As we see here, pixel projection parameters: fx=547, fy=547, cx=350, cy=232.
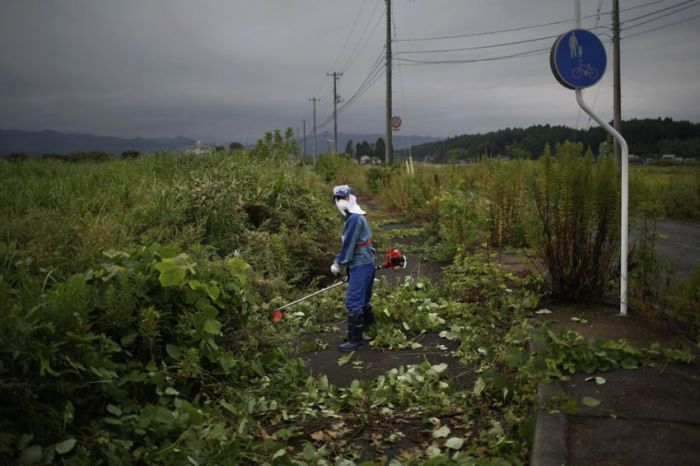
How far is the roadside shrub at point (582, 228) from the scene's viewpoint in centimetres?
596

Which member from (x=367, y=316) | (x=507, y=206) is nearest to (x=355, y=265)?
(x=367, y=316)

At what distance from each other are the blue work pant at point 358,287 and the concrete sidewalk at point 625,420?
2.45 metres

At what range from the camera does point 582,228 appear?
5.98 metres

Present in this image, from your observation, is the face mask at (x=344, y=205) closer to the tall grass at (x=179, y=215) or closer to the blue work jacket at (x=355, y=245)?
the blue work jacket at (x=355, y=245)

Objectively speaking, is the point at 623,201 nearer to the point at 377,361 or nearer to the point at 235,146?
the point at 377,361

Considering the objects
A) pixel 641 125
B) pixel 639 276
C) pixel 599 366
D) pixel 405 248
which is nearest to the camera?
pixel 599 366

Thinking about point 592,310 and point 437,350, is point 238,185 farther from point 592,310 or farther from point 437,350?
point 592,310

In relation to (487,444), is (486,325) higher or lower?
higher

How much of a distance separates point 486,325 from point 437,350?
611 mm

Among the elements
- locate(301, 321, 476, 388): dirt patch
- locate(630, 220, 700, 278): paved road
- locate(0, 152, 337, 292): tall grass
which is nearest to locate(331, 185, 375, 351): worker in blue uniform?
locate(301, 321, 476, 388): dirt patch

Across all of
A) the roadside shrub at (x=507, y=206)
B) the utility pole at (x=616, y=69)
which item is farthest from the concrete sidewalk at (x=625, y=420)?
the utility pole at (x=616, y=69)

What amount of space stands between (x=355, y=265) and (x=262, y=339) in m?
1.39

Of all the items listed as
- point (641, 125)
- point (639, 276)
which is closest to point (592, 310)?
point (639, 276)

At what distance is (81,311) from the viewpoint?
3.84 metres
